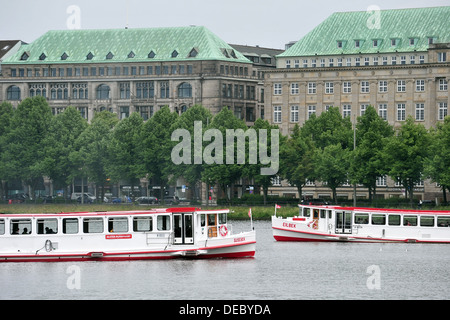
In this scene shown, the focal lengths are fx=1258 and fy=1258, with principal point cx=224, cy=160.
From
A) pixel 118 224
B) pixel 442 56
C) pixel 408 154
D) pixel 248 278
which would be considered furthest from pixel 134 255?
pixel 442 56

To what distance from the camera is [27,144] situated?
565 feet

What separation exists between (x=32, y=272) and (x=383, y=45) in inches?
4151

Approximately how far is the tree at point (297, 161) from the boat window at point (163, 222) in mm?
67624

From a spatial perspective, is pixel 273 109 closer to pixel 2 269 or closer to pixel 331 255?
pixel 331 255

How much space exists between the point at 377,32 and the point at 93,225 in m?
101

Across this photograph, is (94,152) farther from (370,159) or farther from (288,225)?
(288,225)

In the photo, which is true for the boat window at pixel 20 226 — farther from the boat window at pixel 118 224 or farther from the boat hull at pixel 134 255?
the boat window at pixel 118 224

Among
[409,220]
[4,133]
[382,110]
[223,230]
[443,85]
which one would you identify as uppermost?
[443,85]

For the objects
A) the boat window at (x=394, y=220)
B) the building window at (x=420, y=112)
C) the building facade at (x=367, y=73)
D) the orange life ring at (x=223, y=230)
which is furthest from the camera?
the building window at (x=420, y=112)

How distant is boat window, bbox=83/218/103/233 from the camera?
308ft

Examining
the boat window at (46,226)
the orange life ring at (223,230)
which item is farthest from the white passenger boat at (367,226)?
the boat window at (46,226)

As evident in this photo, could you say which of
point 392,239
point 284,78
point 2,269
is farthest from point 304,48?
point 2,269

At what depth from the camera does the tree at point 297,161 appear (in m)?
160

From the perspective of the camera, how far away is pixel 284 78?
625 feet
